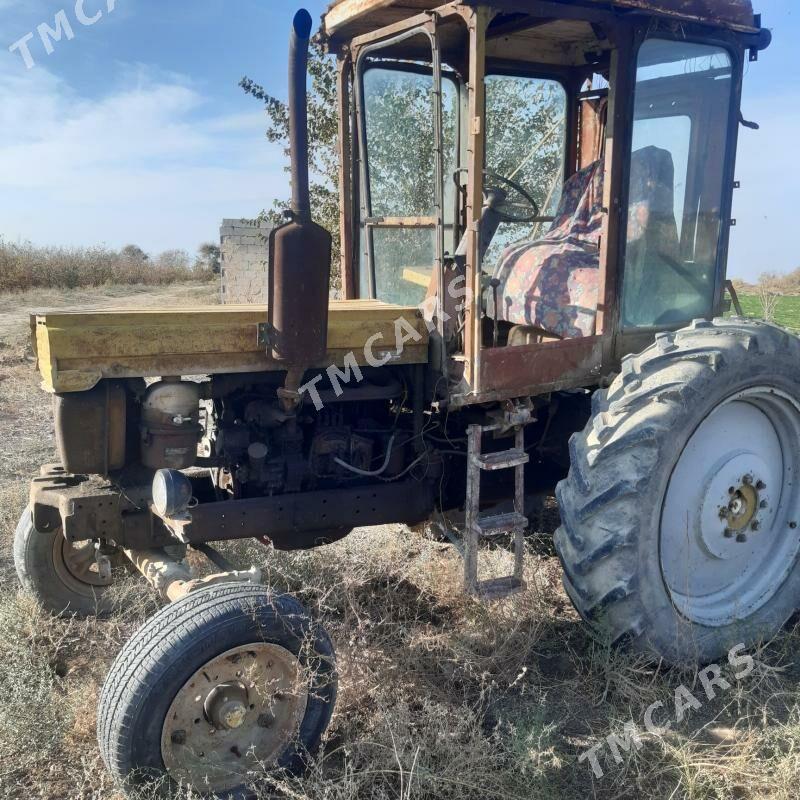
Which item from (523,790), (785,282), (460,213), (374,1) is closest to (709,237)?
(460,213)

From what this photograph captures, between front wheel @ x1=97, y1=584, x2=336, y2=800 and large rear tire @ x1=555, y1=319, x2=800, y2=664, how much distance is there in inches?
40.8

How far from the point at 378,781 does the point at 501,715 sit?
0.55m

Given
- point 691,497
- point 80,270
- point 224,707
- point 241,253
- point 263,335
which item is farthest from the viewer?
point 80,270

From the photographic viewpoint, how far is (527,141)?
13.3 ft

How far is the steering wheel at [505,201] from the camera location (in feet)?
12.0

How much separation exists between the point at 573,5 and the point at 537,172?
1253 millimetres

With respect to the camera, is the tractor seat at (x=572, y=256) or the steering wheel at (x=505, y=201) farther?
the steering wheel at (x=505, y=201)

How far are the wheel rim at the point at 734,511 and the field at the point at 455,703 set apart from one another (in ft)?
0.86

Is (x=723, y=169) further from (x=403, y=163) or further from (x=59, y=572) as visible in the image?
(x=59, y=572)

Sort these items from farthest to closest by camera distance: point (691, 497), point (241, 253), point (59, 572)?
1. point (241, 253)
2. point (59, 572)
3. point (691, 497)

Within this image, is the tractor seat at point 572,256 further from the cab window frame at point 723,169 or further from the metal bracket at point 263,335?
the metal bracket at point 263,335

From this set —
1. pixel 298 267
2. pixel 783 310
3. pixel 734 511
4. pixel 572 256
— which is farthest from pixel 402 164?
pixel 783 310

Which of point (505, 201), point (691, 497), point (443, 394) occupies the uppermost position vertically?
point (505, 201)

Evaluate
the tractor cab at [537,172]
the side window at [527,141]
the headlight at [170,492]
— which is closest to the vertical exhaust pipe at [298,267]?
the headlight at [170,492]
